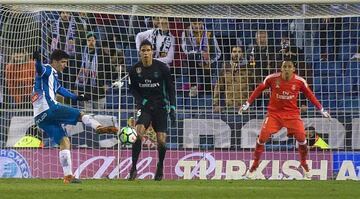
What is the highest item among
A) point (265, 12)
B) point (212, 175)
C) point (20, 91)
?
point (265, 12)

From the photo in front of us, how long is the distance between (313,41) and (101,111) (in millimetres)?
4777

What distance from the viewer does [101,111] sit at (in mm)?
21734

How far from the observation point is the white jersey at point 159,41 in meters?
22.7

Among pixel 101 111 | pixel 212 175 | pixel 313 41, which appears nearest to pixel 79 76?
pixel 101 111

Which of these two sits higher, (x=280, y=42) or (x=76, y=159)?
(x=280, y=42)

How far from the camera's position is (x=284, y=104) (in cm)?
2000

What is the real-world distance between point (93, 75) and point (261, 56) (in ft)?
11.5

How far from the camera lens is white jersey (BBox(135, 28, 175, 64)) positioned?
22672 millimetres

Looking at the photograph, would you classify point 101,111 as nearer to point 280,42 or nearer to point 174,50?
point 174,50

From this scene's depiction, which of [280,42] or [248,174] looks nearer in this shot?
[248,174]

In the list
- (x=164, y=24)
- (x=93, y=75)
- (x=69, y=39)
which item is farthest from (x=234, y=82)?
(x=69, y=39)

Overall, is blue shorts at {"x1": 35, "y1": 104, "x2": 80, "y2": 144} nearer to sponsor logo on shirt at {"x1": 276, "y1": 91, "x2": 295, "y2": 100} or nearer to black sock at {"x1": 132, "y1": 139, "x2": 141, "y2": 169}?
black sock at {"x1": 132, "y1": 139, "x2": 141, "y2": 169}

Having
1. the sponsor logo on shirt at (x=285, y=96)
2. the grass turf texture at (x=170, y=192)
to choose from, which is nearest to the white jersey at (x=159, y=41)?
the sponsor logo on shirt at (x=285, y=96)

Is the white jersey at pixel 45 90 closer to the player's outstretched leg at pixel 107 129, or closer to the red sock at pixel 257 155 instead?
the player's outstretched leg at pixel 107 129
